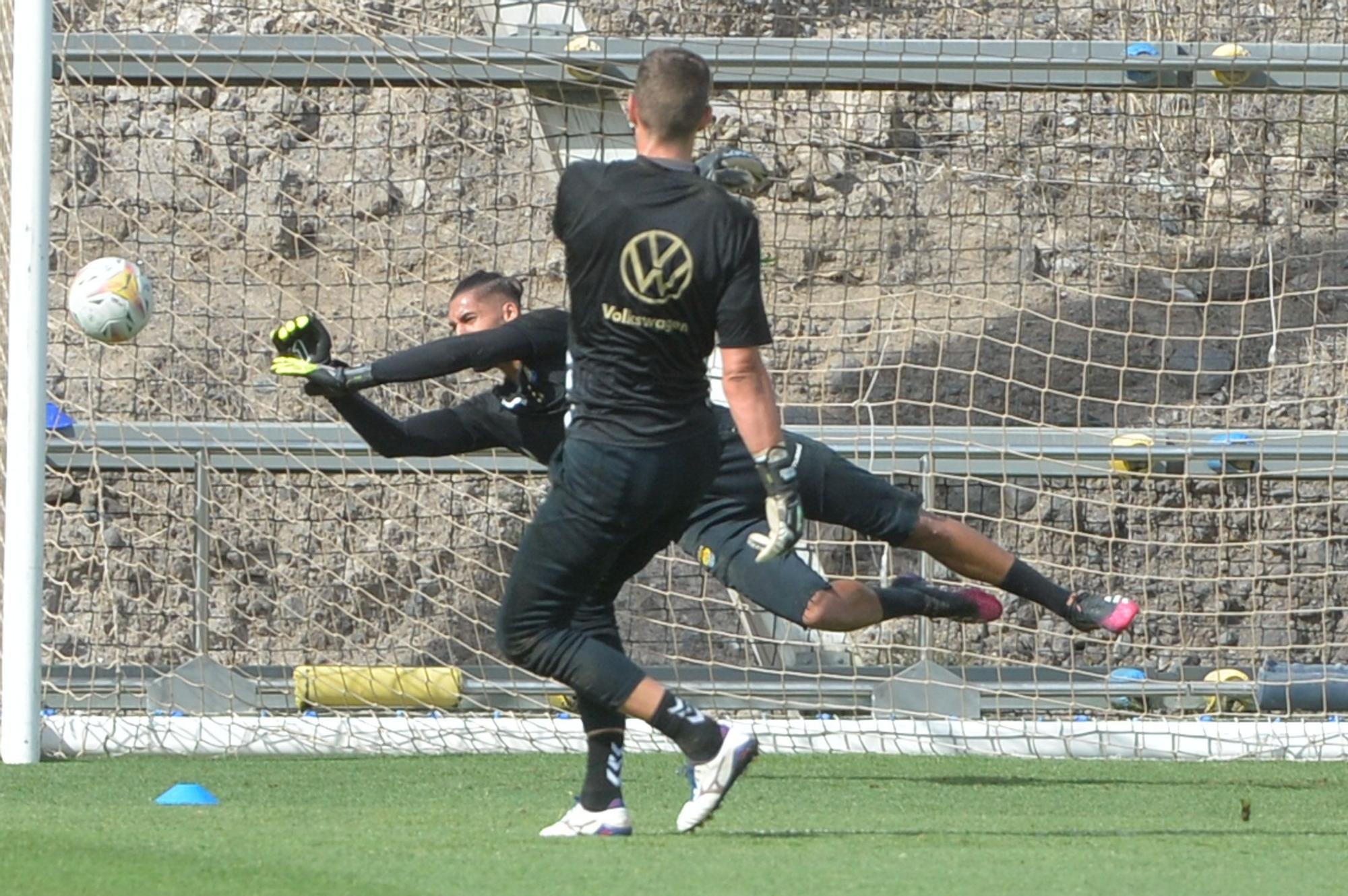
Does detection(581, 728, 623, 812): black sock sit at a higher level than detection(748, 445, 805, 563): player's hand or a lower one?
lower

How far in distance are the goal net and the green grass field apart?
4.81ft

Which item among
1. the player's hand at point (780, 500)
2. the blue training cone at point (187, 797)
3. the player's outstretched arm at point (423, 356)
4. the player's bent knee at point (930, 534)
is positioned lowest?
the blue training cone at point (187, 797)

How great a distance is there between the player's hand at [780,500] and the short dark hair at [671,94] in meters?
0.76

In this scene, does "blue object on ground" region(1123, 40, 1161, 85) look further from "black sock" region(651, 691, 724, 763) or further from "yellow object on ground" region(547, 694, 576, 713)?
"black sock" region(651, 691, 724, 763)

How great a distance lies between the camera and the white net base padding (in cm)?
759

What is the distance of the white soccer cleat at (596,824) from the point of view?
471 cm

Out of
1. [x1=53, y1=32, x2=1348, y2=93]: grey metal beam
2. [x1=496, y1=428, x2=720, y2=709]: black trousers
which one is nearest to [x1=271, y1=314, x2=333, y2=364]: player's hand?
[x1=496, y1=428, x2=720, y2=709]: black trousers

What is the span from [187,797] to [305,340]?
1.41m

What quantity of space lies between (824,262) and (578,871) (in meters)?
9.35

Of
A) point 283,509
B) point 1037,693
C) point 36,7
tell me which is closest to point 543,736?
point 1037,693

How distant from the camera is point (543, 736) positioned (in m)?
7.72

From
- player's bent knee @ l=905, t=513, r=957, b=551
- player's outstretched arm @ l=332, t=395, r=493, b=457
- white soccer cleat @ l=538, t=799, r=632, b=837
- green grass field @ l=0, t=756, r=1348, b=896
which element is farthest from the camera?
player's bent knee @ l=905, t=513, r=957, b=551

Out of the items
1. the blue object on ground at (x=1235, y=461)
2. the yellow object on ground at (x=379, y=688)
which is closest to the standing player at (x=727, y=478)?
the yellow object on ground at (x=379, y=688)

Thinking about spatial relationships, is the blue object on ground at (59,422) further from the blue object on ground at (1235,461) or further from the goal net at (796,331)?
the blue object on ground at (1235,461)
